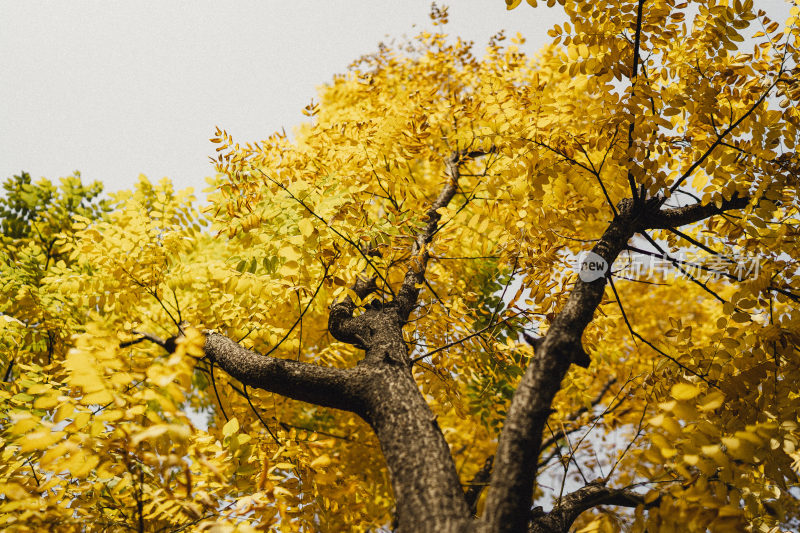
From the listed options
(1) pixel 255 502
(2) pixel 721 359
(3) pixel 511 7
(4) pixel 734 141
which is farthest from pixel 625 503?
(3) pixel 511 7

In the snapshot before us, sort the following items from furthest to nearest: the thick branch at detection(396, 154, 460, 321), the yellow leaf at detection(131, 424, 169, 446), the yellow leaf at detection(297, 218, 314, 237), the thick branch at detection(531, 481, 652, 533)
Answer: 1. the thick branch at detection(396, 154, 460, 321)
2. the thick branch at detection(531, 481, 652, 533)
3. the yellow leaf at detection(297, 218, 314, 237)
4. the yellow leaf at detection(131, 424, 169, 446)

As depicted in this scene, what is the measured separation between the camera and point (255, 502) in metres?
1.82

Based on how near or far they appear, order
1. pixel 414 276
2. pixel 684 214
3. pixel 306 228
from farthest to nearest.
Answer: pixel 414 276 < pixel 684 214 < pixel 306 228

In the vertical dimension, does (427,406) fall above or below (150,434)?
above

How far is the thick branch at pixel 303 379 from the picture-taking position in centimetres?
241

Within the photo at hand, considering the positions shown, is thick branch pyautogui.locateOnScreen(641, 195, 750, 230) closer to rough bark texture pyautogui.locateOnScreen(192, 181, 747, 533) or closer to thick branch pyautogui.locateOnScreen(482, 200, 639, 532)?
rough bark texture pyautogui.locateOnScreen(192, 181, 747, 533)

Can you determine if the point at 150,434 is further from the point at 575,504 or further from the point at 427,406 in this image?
the point at 575,504

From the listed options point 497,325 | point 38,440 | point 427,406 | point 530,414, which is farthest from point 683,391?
point 38,440

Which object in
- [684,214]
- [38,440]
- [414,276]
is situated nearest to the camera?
[38,440]

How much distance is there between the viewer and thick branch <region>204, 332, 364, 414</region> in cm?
241

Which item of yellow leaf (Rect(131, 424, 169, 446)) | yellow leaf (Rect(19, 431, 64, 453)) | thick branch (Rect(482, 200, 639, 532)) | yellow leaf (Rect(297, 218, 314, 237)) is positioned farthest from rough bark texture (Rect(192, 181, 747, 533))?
yellow leaf (Rect(19, 431, 64, 453))

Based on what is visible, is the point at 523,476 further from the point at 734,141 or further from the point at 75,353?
the point at 734,141

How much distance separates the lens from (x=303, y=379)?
2.51 metres

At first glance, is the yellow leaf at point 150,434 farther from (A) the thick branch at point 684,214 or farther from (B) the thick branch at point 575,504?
(A) the thick branch at point 684,214
